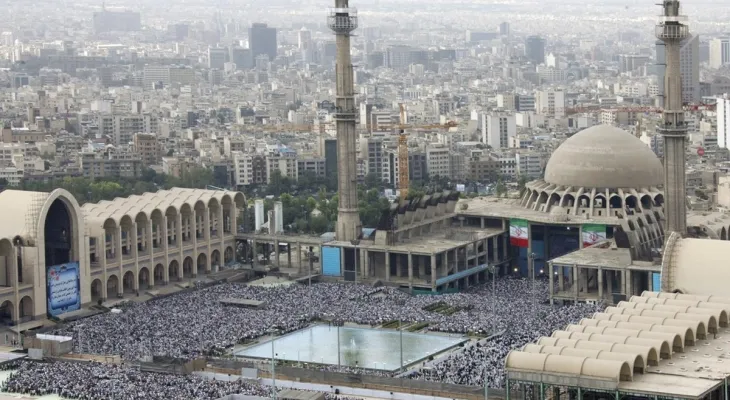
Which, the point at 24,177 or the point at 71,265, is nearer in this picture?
the point at 71,265

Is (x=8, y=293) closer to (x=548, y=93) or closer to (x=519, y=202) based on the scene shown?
(x=519, y=202)

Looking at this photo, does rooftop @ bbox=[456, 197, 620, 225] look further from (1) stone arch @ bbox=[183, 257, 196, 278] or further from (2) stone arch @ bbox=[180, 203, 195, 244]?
(1) stone arch @ bbox=[183, 257, 196, 278]

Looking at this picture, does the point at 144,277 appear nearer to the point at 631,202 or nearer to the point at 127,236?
the point at 127,236

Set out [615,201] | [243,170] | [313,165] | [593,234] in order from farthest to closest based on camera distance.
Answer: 1. [313,165]
2. [243,170]
3. [615,201]
4. [593,234]

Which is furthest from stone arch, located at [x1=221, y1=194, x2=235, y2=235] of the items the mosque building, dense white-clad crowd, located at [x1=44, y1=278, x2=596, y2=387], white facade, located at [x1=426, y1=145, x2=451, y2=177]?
white facade, located at [x1=426, y1=145, x2=451, y2=177]

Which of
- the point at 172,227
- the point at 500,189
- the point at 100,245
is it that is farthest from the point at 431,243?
the point at 500,189

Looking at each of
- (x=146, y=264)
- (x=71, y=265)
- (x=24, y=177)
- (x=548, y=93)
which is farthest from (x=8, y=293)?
(x=548, y=93)
